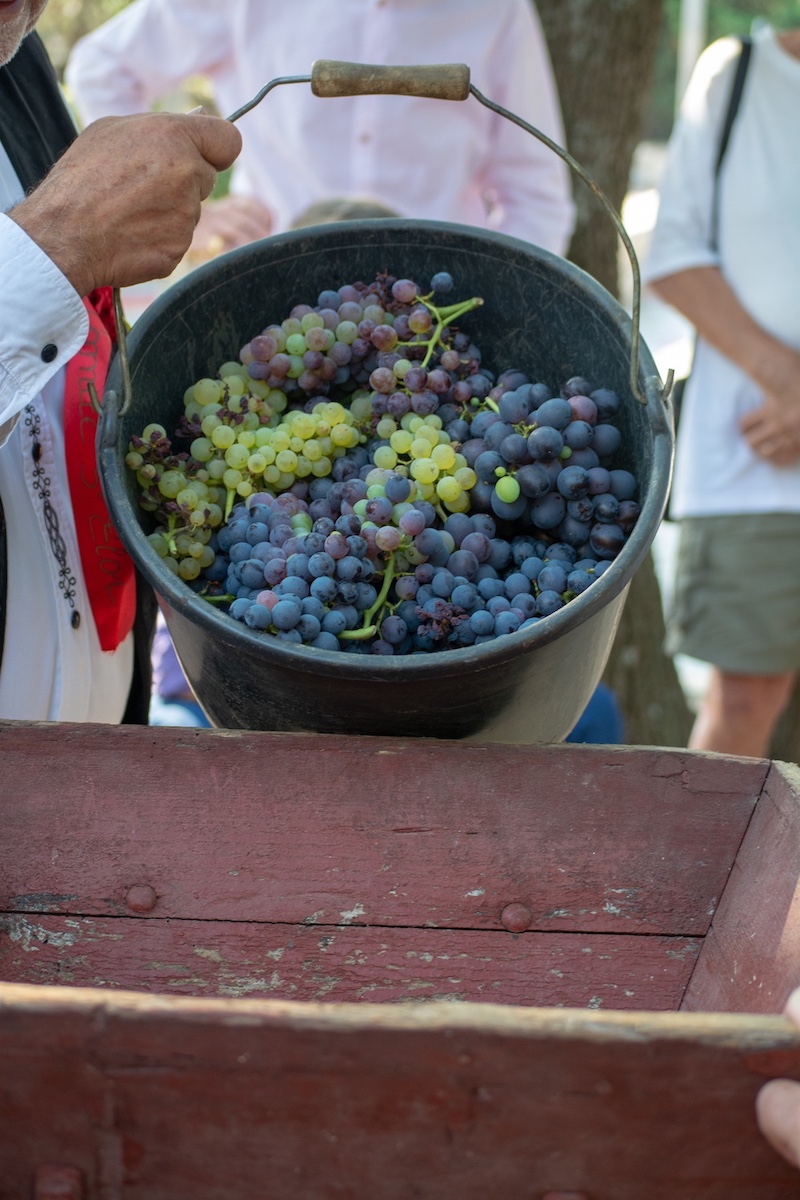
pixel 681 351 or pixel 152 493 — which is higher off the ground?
pixel 152 493

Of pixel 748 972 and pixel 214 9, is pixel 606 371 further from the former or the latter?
pixel 214 9

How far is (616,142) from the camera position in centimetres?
307

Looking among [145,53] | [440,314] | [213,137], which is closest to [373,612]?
[440,314]

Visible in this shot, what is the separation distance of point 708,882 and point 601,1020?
381mm

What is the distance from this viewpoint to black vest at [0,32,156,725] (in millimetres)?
1259

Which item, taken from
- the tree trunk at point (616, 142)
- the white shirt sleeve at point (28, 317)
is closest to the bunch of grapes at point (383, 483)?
the white shirt sleeve at point (28, 317)

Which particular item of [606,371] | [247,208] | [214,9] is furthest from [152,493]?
[214,9]

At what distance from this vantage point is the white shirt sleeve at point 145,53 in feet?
Result: 8.20

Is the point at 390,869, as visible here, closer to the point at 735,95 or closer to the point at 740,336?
the point at 740,336

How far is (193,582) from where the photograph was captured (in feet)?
3.56

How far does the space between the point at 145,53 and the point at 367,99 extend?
0.58 metres

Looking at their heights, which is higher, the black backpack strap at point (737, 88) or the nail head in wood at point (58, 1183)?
the black backpack strap at point (737, 88)

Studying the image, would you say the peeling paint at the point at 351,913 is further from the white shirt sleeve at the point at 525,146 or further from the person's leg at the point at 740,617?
the white shirt sleeve at the point at 525,146

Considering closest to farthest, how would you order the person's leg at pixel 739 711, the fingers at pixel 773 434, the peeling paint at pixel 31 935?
the peeling paint at pixel 31 935 < the fingers at pixel 773 434 < the person's leg at pixel 739 711
